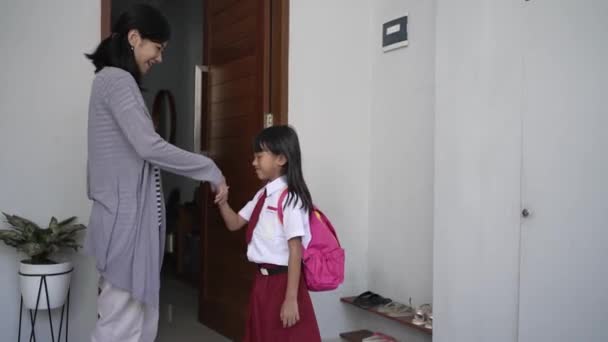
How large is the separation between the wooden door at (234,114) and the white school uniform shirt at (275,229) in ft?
2.94

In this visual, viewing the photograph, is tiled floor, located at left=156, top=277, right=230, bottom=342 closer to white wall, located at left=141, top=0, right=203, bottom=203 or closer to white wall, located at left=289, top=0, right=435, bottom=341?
white wall, located at left=289, top=0, right=435, bottom=341

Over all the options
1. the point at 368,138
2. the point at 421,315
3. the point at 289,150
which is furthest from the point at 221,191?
the point at 368,138

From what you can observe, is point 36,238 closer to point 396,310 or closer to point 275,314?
point 275,314

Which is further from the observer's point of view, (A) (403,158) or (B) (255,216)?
(A) (403,158)

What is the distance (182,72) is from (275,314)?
4372 mm

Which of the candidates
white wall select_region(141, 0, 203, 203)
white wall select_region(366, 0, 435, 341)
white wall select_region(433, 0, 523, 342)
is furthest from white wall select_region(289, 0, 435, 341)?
white wall select_region(141, 0, 203, 203)

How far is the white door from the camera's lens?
1675 millimetres

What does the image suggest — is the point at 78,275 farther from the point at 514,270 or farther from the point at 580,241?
the point at 580,241

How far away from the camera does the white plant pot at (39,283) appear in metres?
1.90

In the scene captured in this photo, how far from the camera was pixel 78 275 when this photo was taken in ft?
7.17

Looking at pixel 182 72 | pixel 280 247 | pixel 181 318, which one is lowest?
pixel 181 318

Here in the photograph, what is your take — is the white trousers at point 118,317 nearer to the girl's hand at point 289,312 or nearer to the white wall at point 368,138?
the girl's hand at point 289,312

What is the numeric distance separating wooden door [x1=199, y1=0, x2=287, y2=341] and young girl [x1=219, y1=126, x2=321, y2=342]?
2.83 ft

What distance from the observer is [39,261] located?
197cm
